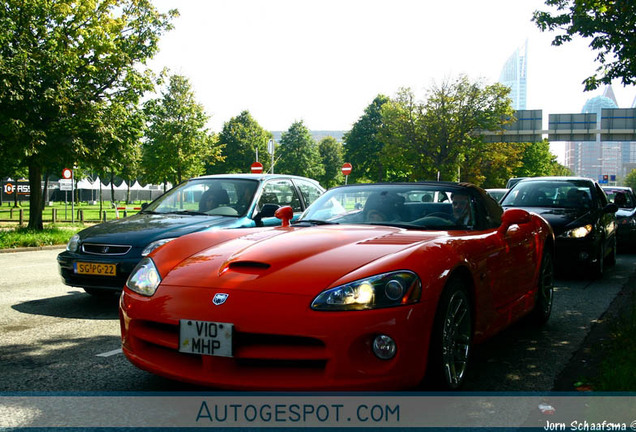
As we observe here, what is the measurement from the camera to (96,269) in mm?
6367

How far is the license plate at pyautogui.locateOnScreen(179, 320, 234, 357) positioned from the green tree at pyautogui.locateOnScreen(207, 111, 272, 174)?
61.2m

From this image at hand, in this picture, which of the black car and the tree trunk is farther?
the tree trunk

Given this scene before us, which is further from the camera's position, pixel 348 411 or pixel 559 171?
pixel 559 171

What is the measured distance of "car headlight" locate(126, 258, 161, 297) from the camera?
3627mm

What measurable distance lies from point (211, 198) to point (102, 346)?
128 inches

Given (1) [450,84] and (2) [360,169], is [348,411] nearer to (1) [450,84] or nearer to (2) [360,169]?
(1) [450,84]

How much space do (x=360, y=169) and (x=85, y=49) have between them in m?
54.0

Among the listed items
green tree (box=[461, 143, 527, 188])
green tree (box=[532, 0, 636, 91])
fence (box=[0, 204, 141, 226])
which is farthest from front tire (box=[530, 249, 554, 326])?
green tree (box=[461, 143, 527, 188])

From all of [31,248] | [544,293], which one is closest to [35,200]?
[31,248]

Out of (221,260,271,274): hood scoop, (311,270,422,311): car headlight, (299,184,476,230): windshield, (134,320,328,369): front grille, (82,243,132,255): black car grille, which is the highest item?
(299,184,476,230): windshield

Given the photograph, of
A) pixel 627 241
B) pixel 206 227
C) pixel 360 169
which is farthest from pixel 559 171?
pixel 206 227

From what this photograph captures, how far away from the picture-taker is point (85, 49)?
1714 centimetres

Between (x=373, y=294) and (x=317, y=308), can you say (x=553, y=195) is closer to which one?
(x=373, y=294)

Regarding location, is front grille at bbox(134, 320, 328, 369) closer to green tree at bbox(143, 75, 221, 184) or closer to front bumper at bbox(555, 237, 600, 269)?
front bumper at bbox(555, 237, 600, 269)
